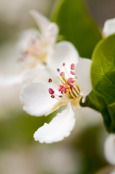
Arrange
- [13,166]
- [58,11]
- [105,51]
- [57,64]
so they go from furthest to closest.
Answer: [13,166] → [58,11] → [57,64] → [105,51]

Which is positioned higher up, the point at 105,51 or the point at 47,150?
the point at 105,51

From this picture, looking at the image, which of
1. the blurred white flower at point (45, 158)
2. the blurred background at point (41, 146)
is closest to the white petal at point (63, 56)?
the blurred background at point (41, 146)

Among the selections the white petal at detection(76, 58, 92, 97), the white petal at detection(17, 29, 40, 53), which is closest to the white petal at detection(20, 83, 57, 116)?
the white petal at detection(76, 58, 92, 97)

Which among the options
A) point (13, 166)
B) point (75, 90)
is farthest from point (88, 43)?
point (13, 166)

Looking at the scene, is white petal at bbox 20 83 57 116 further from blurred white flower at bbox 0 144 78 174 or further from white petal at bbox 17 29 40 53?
blurred white flower at bbox 0 144 78 174

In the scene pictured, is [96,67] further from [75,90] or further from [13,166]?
[13,166]

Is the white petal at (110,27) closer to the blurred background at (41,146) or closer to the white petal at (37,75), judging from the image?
the white petal at (37,75)

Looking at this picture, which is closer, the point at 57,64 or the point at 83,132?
the point at 57,64
